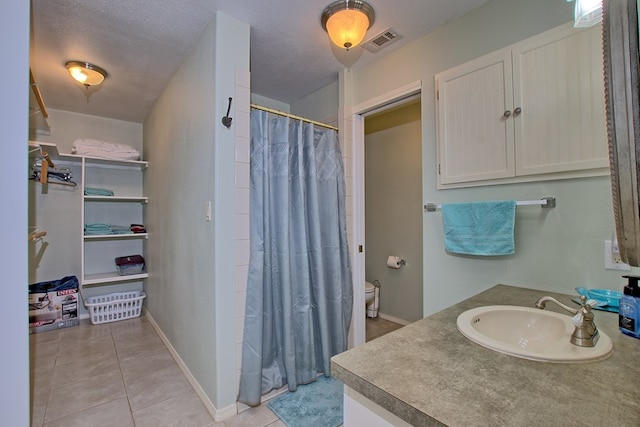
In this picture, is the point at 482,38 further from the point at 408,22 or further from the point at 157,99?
the point at 157,99

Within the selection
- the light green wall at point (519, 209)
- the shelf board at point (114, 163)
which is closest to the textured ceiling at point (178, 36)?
the light green wall at point (519, 209)

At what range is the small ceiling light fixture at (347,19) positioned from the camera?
1.58m

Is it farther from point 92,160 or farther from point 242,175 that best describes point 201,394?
point 92,160

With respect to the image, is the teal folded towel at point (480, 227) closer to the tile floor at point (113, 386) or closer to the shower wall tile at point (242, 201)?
the shower wall tile at point (242, 201)

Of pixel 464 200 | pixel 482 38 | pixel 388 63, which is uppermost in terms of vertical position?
pixel 388 63

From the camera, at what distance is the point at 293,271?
2012 mm

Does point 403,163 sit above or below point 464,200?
above

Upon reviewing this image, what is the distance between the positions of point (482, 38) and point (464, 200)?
926 millimetres

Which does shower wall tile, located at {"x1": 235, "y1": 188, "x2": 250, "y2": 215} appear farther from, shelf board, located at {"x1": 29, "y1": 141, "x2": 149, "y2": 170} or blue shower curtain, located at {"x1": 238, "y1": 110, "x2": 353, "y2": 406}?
shelf board, located at {"x1": 29, "y1": 141, "x2": 149, "y2": 170}

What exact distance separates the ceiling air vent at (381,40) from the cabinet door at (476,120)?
1.41 feet

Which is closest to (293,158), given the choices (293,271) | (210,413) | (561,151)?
(293,271)

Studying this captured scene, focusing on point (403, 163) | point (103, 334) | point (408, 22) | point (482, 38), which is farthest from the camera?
point (403, 163)

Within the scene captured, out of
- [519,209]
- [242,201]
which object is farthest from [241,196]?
[519,209]

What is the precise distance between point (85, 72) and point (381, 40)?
227 cm
